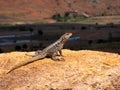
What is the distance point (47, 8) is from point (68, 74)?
464 feet

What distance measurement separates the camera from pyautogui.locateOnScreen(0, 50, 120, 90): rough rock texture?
11.5 meters

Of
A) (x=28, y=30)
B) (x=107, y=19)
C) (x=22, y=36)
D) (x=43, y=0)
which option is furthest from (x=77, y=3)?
(x=22, y=36)

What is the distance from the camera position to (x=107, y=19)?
13812 centimetres

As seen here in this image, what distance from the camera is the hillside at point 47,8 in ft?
468

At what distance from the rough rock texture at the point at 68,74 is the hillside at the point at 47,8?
12039 centimetres

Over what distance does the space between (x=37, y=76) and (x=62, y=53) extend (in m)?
1.91

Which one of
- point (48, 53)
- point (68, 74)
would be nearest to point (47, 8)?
point (48, 53)

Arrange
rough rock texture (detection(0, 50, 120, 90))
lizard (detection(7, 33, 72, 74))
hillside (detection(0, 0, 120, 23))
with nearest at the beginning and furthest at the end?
rough rock texture (detection(0, 50, 120, 90))
lizard (detection(7, 33, 72, 74))
hillside (detection(0, 0, 120, 23))

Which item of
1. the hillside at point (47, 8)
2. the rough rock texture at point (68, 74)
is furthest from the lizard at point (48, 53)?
the hillside at point (47, 8)

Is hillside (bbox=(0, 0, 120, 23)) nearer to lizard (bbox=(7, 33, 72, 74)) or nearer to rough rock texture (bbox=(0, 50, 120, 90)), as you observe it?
lizard (bbox=(7, 33, 72, 74))

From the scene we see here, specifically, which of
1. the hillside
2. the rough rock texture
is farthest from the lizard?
the hillside

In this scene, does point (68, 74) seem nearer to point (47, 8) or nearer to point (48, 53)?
point (48, 53)

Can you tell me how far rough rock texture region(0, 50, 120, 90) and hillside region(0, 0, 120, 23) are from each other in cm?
12039

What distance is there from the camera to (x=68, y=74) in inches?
470
